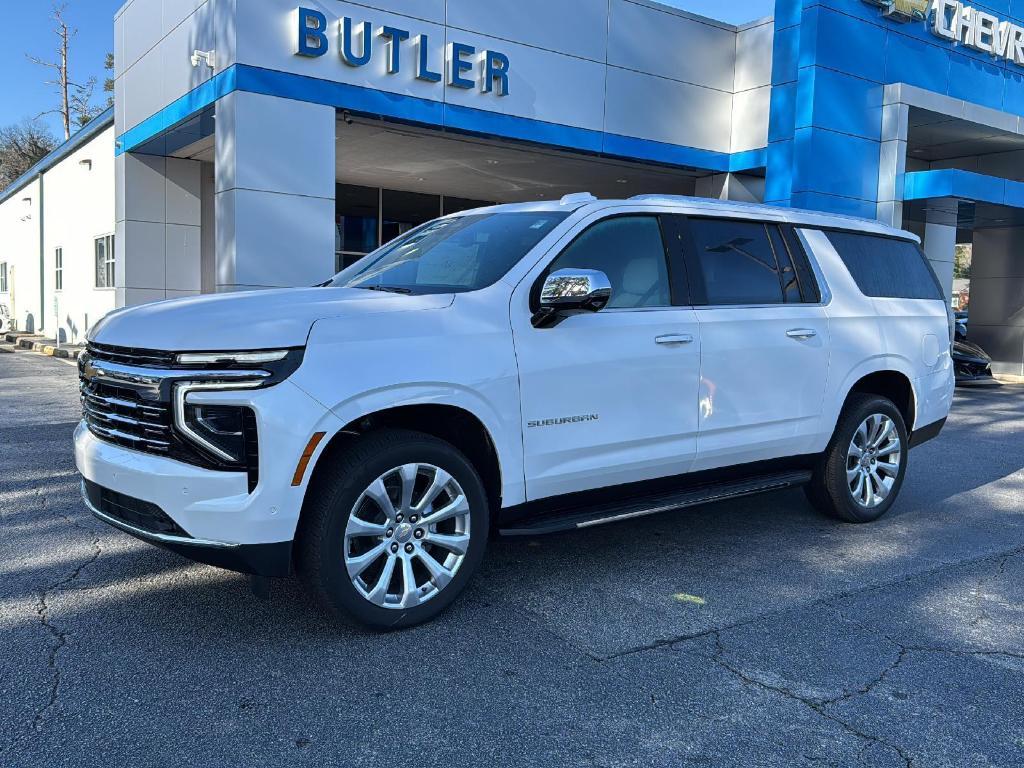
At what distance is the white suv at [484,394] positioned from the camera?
347cm

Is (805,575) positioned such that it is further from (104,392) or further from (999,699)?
(104,392)

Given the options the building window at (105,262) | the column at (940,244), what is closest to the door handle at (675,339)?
the column at (940,244)

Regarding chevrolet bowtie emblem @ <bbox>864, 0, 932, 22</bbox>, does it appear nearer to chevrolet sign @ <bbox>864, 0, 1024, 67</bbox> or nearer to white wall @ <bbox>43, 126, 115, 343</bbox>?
chevrolet sign @ <bbox>864, 0, 1024, 67</bbox>

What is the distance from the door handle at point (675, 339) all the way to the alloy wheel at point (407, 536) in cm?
139

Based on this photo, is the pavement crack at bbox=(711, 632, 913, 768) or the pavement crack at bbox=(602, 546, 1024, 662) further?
the pavement crack at bbox=(602, 546, 1024, 662)

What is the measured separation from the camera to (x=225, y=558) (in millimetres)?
3479

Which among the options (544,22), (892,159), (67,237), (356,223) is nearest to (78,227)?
(67,237)

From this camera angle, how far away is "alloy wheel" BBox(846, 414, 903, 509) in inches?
229

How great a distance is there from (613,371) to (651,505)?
76 centimetres

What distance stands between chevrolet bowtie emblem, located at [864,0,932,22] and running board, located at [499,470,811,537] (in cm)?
1286

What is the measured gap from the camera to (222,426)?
135 inches

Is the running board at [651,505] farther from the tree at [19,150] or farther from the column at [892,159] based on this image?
the tree at [19,150]

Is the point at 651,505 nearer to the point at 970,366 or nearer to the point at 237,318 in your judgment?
the point at 237,318

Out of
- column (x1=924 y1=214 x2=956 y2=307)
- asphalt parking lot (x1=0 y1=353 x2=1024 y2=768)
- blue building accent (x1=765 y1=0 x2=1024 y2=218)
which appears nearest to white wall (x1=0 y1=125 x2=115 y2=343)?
blue building accent (x1=765 y1=0 x2=1024 y2=218)
